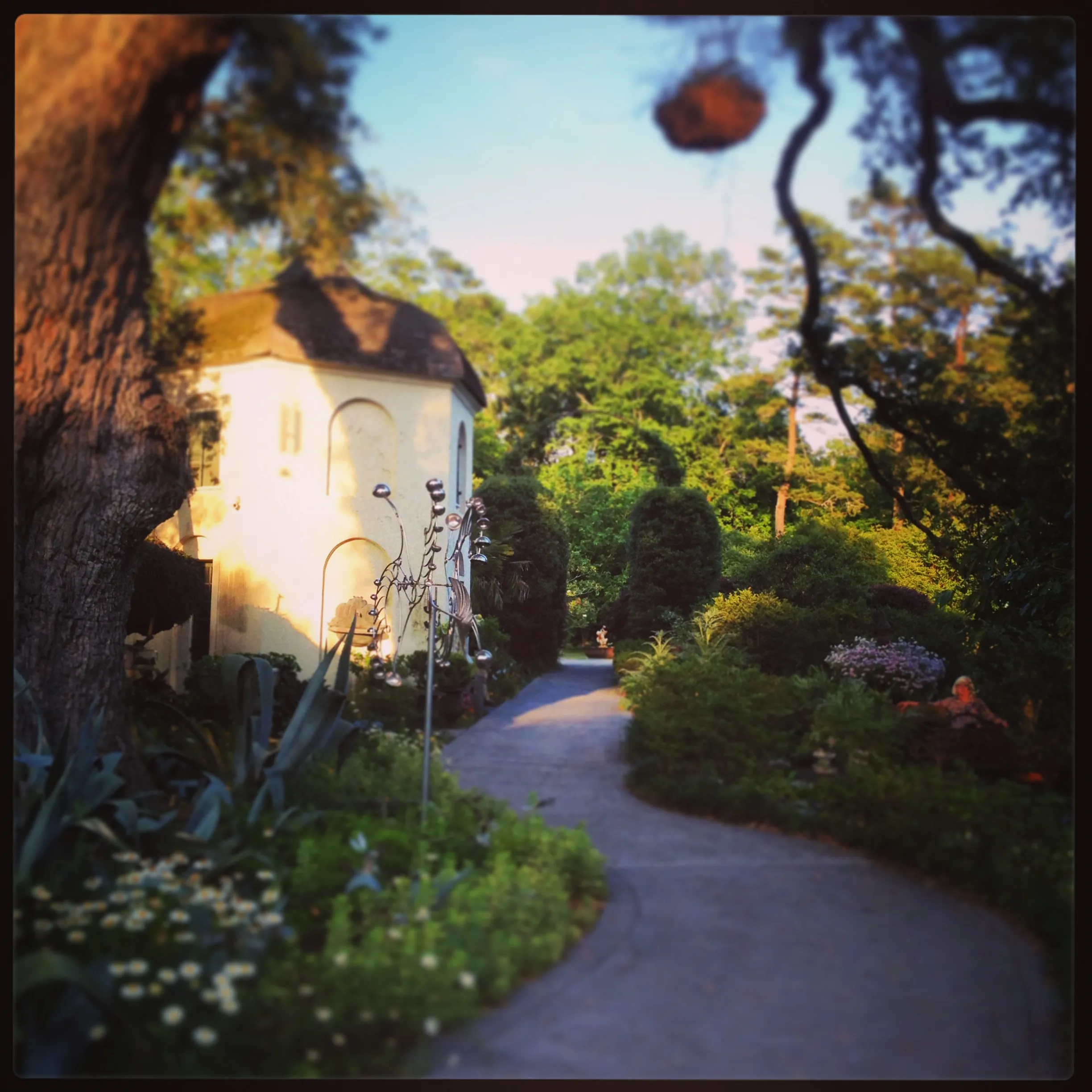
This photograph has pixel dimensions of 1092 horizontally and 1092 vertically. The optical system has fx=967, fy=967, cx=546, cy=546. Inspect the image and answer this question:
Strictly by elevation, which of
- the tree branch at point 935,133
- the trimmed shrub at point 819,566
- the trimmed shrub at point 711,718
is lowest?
the trimmed shrub at point 711,718

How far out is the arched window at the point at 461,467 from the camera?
376 centimetres

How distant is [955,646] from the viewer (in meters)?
4.12

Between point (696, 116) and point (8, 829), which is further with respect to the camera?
point (696, 116)

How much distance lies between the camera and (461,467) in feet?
12.4

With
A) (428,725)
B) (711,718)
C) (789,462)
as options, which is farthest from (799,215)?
(428,725)

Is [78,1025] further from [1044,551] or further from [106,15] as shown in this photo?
[1044,551]

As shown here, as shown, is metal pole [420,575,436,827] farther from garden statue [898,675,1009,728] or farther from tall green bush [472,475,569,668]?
garden statue [898,675,1009,728]

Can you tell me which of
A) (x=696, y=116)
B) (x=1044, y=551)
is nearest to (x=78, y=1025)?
(x=696, y=116)

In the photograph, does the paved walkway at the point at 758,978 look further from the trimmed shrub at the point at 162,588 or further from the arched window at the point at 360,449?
the trimmed shrub at the point at 162,588

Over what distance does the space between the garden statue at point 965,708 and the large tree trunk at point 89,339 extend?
→ 3.03m

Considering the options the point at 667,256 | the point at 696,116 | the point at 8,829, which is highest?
the point at 696,116

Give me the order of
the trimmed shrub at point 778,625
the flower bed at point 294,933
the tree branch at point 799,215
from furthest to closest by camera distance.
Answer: the trimmed shrub at point 778,625 < the tree branch at point 799,215 < the flower bed at point 294,933

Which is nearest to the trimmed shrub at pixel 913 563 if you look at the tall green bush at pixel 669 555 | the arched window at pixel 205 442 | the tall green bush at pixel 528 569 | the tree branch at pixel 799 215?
the tree branch at pixel 799 215

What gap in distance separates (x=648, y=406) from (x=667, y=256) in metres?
0.58
